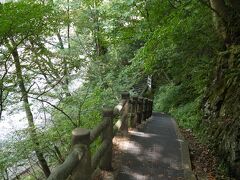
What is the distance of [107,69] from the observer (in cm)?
2031

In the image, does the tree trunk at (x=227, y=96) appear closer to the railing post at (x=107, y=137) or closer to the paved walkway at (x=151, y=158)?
the paved walkway at (x=151, y=158)

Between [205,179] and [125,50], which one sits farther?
[125,50]

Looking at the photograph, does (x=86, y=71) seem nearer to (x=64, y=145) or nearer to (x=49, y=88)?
(x=49, y=88)

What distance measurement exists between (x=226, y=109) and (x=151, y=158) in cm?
213

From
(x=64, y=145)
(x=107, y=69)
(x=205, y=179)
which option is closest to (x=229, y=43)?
(x=205, y=179)

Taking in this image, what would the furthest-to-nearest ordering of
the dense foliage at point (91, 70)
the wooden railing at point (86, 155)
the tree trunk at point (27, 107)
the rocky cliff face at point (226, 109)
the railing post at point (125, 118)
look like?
the tree trunk at point (27, 107)
the dense foliage at point (91, 70)
the railing post at point (125, 118)
the rocky cliff face at point (226, 109)
the wooden railing at point (86, 155)

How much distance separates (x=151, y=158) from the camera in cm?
588

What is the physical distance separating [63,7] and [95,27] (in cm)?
279

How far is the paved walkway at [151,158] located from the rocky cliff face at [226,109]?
95cm

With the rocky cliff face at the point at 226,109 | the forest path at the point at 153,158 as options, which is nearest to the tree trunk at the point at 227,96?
the rocky cliff face at the point at 226,109

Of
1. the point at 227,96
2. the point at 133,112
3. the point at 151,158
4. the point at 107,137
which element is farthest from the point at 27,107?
the point at 227,96

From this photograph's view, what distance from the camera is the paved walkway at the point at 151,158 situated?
16.4 feet

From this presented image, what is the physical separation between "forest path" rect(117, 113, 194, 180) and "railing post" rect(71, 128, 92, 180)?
1518 millimetres

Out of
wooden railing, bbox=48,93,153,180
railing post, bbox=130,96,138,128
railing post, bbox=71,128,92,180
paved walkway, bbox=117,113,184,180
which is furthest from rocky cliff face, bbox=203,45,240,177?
railing post, bbox=71,128,92,180
